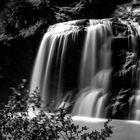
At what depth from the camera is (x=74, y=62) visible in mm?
24500

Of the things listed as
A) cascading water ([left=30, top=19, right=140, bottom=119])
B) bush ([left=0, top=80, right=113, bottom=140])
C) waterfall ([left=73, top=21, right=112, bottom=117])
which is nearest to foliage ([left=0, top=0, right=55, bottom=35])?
cascading water ([left=30, top=19, right=140, bottom=119])

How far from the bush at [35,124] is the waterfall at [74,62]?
16.1m

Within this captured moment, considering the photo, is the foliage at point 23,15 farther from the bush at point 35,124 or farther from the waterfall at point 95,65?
the bush at point 35,124

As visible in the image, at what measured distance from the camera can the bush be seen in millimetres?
5582

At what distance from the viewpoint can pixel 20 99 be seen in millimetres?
5879

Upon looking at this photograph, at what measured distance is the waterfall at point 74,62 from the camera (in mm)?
23000

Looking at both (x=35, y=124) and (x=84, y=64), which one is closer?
(x=35, y=124)

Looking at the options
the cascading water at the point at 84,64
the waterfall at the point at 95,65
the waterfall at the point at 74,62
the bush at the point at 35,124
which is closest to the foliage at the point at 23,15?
the cascading water at the point at 84,64

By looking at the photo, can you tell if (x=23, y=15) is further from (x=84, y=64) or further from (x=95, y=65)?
(x=95, y=65)

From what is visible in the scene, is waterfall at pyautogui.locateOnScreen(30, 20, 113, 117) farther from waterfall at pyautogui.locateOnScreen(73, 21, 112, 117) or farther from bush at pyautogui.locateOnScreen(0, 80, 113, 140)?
bush at pyautogui.locateOnScreen(0, 80, 113, 140)

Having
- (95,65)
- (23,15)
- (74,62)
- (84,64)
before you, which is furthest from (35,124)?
(23,15)

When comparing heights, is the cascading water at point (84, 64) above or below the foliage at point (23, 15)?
below

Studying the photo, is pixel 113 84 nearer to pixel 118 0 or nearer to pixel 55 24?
pixel 55 24

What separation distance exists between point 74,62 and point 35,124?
1894 centimetres
